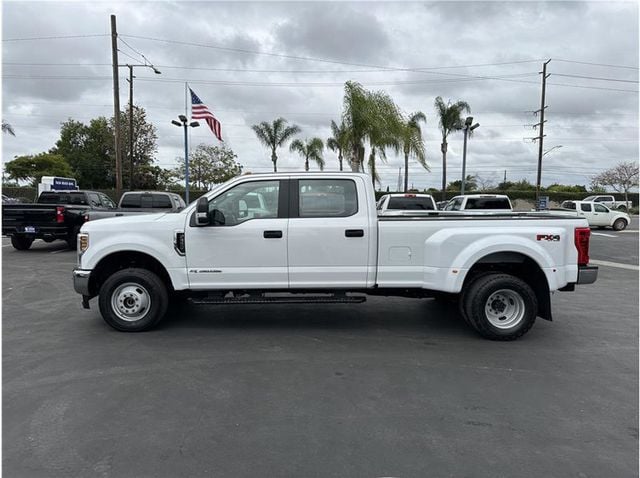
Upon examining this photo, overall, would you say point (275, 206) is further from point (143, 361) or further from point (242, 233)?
point (143, 361)

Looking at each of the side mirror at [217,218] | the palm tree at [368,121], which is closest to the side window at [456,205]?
the palm tree at [368,121]

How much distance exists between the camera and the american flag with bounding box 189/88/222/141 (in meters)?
21.0

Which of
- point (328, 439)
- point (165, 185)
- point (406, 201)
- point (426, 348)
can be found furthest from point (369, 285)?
point (165, 185)

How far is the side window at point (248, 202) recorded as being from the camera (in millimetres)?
5719

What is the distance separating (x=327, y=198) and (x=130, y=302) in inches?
107

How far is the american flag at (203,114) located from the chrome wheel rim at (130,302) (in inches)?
645

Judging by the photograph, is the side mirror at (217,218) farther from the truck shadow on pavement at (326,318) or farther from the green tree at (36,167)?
the green tree at (36,167)

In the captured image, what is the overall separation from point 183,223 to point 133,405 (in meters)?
2.37

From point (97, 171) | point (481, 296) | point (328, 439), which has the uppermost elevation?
point (97, 171)

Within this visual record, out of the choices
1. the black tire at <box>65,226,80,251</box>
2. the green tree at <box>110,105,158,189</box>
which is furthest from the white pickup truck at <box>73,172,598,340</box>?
the green tree at <box>110,105,158,189</box>

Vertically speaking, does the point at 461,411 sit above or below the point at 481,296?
below

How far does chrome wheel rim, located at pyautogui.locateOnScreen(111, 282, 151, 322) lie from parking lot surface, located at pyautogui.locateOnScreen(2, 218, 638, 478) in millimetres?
248

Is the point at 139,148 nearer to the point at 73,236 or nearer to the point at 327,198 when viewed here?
the point at 73,236

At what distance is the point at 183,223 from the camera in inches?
223
